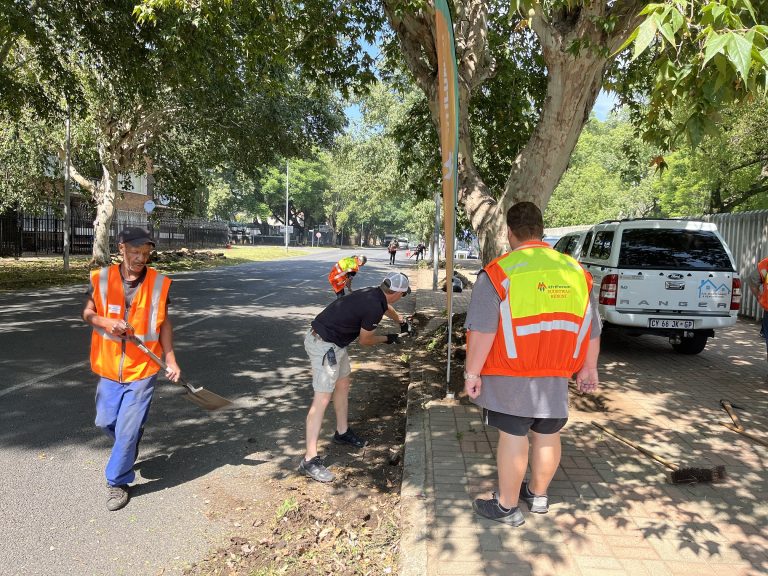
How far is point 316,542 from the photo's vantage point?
335cm

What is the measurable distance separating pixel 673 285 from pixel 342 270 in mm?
4492

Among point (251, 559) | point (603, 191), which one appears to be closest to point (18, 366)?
point (251, 559)

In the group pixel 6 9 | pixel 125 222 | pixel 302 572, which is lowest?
pixel 302 572

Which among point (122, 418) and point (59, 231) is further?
point (59, 231)

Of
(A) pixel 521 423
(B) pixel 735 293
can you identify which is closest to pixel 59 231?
(B) pixel 735 293

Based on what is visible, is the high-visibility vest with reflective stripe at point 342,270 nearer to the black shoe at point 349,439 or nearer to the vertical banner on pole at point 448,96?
the vertical banner on pole at point 448,96

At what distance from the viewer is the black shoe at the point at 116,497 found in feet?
11.9

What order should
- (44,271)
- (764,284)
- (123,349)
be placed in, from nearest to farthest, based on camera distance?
(123,349)
(764,284)
(44,271)

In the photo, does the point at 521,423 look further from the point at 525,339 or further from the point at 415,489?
the point at 415,489

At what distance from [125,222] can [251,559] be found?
3382 centimetres

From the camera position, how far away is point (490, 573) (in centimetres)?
286

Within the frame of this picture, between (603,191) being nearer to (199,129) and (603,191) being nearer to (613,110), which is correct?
(199,129)

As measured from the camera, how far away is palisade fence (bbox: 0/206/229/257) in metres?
25.3

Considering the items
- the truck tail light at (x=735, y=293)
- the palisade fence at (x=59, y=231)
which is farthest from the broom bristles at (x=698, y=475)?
the palisade fence at (x=59, y=231)
